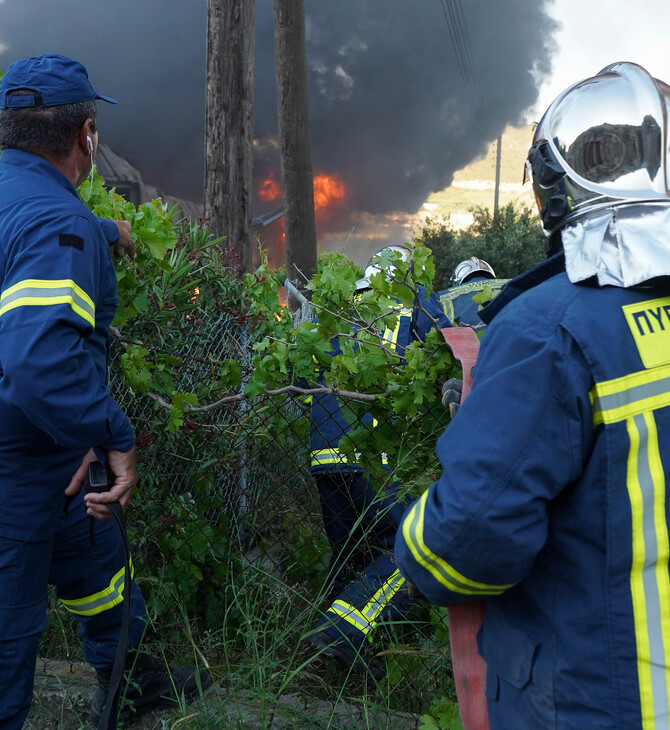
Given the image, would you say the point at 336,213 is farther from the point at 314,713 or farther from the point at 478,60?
the point at 314,713

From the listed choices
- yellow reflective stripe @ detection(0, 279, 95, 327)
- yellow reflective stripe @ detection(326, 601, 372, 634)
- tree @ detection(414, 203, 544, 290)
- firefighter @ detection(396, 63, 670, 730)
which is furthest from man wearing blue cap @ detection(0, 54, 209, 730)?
tree @ detection(414, 203, 544, 290)

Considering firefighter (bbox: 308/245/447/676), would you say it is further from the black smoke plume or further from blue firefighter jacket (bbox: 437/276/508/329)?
the black smoke plume

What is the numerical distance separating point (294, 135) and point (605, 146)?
5970mm

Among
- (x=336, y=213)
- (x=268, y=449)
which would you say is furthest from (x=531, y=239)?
(x=268, y=449)

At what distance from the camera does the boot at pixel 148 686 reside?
2264mm

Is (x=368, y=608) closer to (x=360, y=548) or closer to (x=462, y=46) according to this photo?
(x=360, y=548)

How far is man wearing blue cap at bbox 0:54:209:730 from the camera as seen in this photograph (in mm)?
1727

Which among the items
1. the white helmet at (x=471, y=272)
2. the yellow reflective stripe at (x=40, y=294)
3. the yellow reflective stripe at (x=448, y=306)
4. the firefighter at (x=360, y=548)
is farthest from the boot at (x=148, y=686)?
the white helmet at (x=471, y=272)

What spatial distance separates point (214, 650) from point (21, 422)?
1390mm

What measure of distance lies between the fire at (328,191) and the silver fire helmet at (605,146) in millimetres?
20042

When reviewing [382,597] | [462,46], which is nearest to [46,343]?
[382,597]

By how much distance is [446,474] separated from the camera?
1.18 m

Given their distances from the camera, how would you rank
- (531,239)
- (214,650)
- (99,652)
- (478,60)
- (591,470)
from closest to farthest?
(591,470) → (99,652) → (214,650) → (531,239) → (478,60)

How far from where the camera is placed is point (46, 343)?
1.71 m
